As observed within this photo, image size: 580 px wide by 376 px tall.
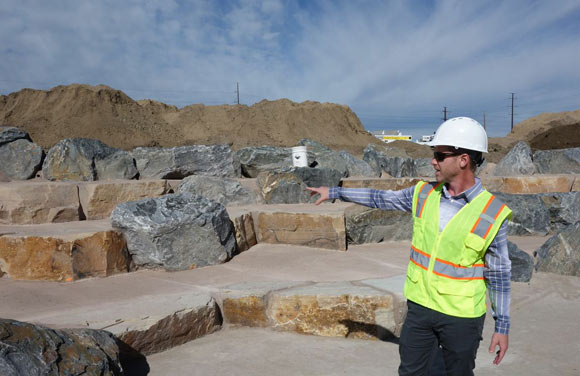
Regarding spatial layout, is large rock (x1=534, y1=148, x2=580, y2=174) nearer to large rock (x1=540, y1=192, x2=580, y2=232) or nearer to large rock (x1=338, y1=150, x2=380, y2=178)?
large rock (x1=540, y1=192, x2=580, y2=232)

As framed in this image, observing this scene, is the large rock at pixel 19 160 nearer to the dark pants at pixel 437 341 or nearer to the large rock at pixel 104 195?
the large rock at pixel 104 195

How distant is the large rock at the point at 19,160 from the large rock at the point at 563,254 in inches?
278

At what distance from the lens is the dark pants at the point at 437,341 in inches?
66.4

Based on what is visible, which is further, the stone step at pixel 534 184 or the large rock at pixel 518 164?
the large rock at pixel 518 164

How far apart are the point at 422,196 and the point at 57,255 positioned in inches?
130

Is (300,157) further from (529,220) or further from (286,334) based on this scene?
(286,334)

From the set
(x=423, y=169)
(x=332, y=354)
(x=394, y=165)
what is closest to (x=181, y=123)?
(x=423, y=169)

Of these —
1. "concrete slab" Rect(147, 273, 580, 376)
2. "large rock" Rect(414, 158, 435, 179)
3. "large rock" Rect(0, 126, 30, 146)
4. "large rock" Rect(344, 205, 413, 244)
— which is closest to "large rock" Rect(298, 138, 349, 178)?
"large rock" Rect(344, 205, 413, 244)

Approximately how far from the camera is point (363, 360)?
9.50 ft

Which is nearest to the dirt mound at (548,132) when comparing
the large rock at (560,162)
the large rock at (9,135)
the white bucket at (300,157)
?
the large rock at (560,162)

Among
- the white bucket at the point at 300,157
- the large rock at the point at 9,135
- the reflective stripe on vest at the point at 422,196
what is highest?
the large rock at the point at 9,135

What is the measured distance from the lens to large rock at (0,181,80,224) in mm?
4914

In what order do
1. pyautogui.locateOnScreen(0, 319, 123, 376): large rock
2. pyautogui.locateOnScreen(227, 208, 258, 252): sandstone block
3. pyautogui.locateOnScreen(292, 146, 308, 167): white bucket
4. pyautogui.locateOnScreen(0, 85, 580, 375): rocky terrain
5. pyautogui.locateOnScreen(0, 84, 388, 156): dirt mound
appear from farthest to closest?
1. pyautogui.locateOnScreen(0, 84, 388, 156): dirt mound
2. pyautogui.locateOnScreen(292, 146, 308, 167): white bucket
3. pyautogui.locateOnScreen(227, 208, 258, 252): sandstone block
4. pyautogui.locateOnScreen(0, 85, 580, 375): rocky terrain
5. pyautogui.locateOnScreen(0, 319, 123, 376): large rock

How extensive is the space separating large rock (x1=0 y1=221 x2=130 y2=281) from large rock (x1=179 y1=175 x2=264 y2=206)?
8.52ft
